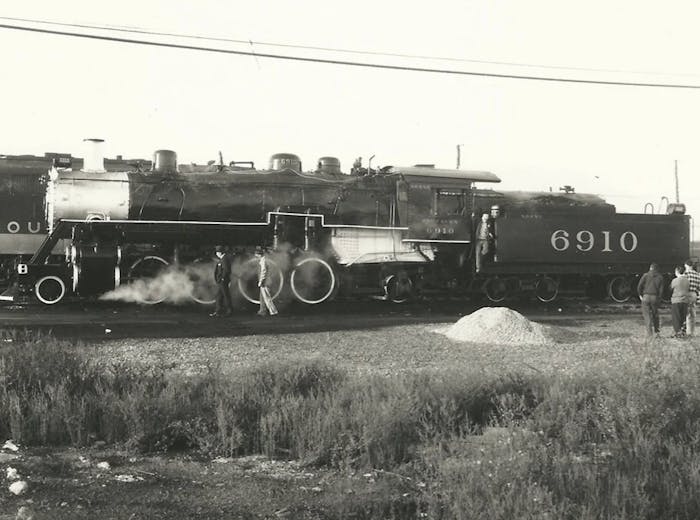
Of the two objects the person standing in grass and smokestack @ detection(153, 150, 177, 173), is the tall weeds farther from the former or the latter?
smokestack @ detection(153, 150, 177, 173)

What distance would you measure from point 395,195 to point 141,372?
11145 mm

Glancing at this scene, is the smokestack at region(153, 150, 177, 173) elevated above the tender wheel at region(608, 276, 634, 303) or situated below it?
above

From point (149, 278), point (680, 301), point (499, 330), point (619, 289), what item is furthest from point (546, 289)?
point (149, 278)

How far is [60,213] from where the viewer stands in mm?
16297

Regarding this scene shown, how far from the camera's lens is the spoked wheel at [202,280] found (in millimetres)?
16875

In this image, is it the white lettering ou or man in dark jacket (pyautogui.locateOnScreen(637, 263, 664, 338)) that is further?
the white lettering ou

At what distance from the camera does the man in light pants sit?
13742 millimetres

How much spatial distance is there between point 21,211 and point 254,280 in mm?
5849

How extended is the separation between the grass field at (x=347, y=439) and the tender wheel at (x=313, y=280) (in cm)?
764

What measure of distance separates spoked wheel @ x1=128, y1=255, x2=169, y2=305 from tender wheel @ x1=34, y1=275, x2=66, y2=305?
4.98 feet

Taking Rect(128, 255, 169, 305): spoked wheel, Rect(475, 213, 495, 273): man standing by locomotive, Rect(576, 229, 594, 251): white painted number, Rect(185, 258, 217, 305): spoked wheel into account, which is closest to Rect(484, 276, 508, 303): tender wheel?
Rect(475, 213, 495, 273): man standing by locomotive

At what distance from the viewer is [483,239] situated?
19.1 meters

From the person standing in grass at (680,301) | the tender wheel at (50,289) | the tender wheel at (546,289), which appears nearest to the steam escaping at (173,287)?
the tender wheel at (50,289)

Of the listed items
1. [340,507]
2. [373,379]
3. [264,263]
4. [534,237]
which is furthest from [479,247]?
[340,507]
